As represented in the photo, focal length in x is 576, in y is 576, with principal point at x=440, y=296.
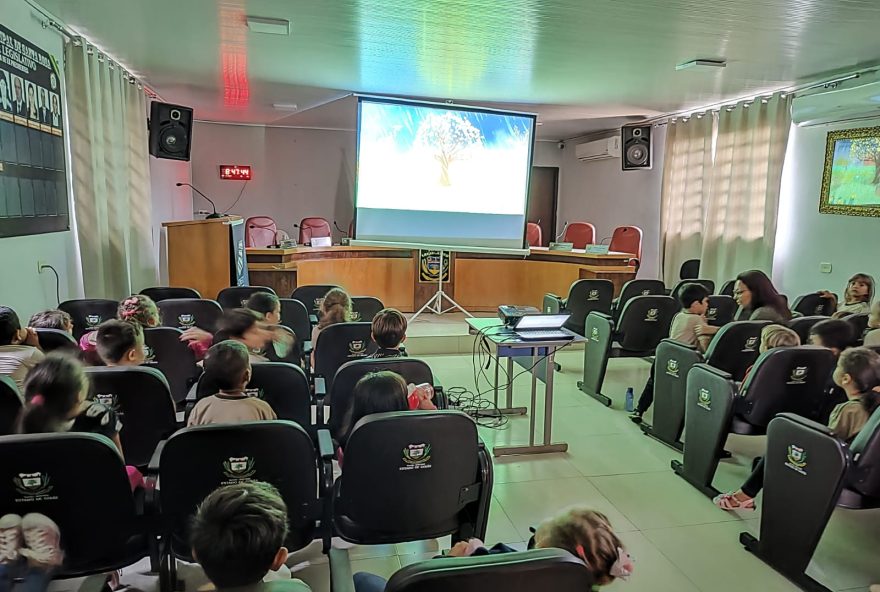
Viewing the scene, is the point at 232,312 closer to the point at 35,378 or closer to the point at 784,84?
the point at 35,378

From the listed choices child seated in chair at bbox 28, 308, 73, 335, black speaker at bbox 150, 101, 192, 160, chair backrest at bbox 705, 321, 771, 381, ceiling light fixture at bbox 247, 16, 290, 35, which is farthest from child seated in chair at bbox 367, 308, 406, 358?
black speaker at bbox 150, 101, 192, 160

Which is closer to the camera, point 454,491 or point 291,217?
point 454,491

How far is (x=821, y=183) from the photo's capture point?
19.1 feet

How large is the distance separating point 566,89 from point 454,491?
5136mm

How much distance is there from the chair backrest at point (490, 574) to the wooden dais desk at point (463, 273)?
225 inches

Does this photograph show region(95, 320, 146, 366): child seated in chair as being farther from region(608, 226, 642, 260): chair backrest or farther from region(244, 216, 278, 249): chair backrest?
region(608, 226, 642, 260): chair backrest

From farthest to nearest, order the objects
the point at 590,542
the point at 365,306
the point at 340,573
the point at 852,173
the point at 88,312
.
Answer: the point at 852,173
the point at 365,306
the point at 88,312
the point at 340,573
the point at 590,542

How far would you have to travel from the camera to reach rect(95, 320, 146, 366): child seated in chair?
2.57 meters

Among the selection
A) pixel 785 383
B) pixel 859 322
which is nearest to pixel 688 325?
pixel 785 383

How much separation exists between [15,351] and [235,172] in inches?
312

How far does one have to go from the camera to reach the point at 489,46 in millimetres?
4434

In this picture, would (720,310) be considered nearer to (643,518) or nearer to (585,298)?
(585,298)

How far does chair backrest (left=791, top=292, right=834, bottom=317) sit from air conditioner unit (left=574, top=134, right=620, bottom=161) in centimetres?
471

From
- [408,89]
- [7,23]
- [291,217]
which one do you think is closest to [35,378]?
[7,23]
